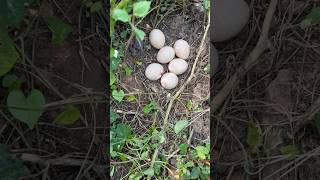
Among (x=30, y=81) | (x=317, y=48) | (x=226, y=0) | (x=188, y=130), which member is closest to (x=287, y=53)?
(x=317, y=48)

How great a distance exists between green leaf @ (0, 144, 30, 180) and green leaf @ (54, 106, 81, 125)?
0.47 feet

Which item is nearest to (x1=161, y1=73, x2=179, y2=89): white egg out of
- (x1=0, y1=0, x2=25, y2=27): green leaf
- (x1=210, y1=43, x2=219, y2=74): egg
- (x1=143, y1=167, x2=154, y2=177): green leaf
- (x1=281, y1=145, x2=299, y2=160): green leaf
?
(x1=210, y1=43, x2=219, y2=74): egg

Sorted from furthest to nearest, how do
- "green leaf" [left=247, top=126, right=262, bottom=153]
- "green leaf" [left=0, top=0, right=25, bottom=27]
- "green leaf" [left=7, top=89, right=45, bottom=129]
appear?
"green leaf" [left=247, top=126, right=262, bottom=153]
"green leaf" [left=7, top=89, right=45, bottom=129]
"green leaf" [left=0, top=0, right=25, bottom=27]

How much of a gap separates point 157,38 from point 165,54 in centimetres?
5

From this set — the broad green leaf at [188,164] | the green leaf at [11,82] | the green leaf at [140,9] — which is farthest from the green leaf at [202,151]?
the green leaf at [11,82]

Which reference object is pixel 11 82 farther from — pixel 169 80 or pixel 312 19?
pixel 312 19

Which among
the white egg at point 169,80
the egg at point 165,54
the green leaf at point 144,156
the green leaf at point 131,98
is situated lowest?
the green leaf at point 144,156

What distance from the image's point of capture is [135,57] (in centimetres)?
157

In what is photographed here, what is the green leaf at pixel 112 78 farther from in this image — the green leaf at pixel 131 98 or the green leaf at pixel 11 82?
the green leaf at pixel 11 82

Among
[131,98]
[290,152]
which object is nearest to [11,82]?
[131,98]

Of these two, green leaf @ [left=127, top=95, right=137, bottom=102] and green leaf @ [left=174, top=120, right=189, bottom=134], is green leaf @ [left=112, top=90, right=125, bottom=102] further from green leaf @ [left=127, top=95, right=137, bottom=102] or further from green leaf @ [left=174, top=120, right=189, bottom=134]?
green leaf @ [left=174, top=120, right=189, bottom=134]

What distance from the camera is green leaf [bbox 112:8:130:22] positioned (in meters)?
1.50

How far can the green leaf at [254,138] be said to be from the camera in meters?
1.46

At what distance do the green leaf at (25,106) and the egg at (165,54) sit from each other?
13.5 inches
